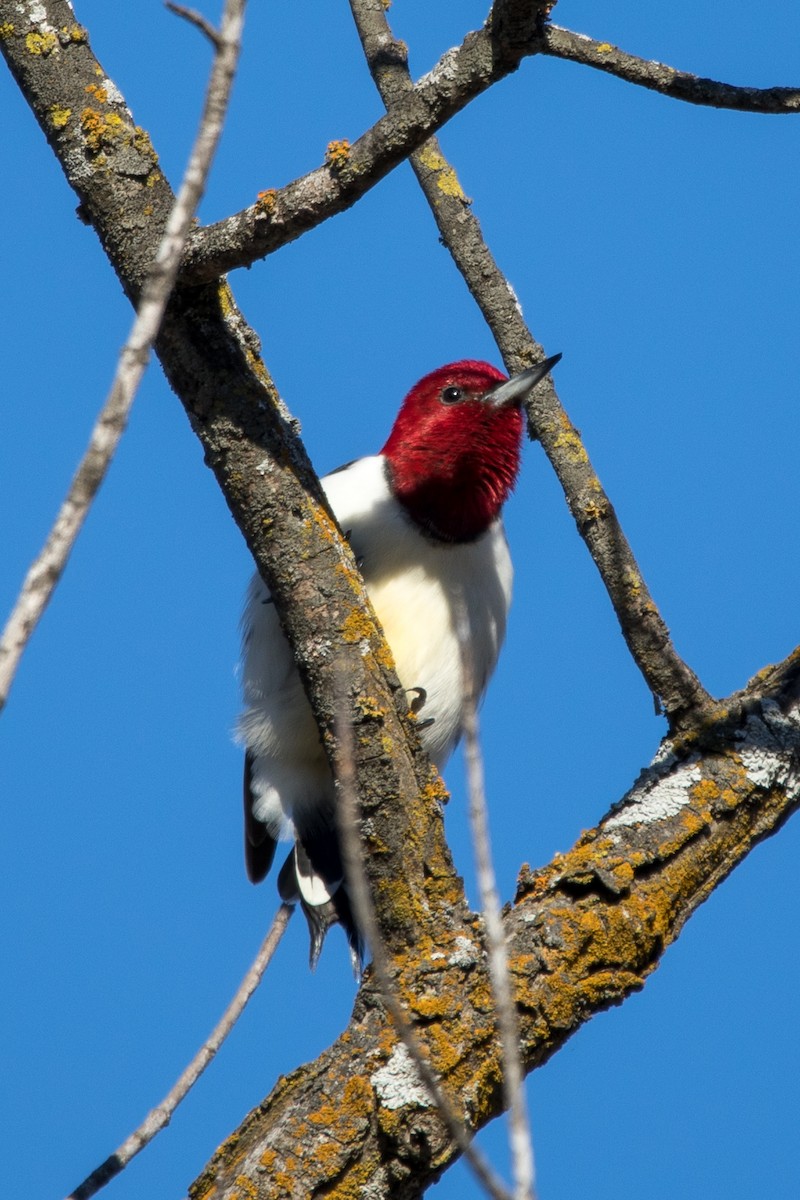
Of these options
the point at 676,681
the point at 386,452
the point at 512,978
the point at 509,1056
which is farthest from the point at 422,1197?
the point at 386,452

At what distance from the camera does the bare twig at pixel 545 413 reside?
4105 mm

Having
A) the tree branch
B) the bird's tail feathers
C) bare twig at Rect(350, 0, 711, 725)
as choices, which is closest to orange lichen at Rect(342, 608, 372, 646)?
the tree branch

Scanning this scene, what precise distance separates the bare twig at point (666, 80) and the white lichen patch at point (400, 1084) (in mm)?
2209

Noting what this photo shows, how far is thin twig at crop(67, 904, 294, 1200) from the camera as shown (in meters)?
2.80

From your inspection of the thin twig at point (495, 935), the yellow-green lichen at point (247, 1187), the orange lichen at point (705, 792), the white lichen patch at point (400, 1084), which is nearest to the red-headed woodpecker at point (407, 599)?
the orange lichen at point (705, 792)

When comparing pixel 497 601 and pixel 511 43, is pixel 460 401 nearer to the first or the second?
pixel 497 601

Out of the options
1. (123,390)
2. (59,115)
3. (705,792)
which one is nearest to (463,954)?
(705,792)

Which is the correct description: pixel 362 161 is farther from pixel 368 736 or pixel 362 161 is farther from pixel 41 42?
pixel 368 736

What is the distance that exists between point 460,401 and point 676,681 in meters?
1.78

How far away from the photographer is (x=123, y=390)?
1798 mm

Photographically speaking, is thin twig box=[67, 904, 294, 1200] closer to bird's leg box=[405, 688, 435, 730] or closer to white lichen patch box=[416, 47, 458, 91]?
bird's leg box=[405, 688, 435, 730]

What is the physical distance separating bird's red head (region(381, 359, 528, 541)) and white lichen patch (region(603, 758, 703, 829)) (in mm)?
1583

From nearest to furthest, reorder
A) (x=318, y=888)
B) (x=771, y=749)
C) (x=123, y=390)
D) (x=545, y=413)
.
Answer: (x=123, y=390) → (x=771, y=749) → (x=545, y=413) → (x=318, y=888)

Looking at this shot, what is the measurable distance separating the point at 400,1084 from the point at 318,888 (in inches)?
77.4
